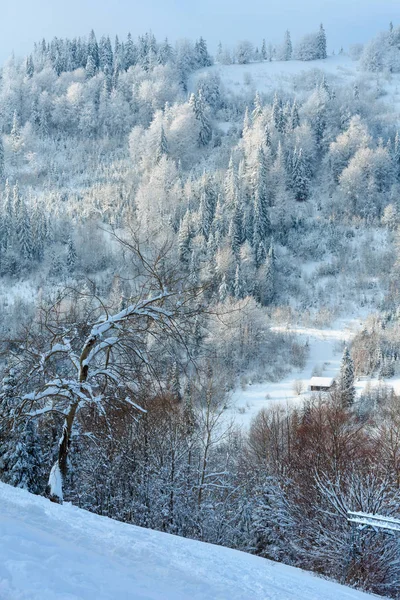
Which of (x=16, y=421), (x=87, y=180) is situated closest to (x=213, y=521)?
(x=16, y=421)

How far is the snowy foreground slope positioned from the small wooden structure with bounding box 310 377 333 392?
31.1 metres

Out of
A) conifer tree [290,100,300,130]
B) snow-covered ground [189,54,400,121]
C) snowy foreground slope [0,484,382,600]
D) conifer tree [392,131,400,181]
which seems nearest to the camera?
snowy foreground slope [0,484,382,600]

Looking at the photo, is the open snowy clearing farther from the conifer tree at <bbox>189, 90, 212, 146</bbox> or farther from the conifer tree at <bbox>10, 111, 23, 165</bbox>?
the conifer tree at <bbox>10, 111, 23, 165</bbox>

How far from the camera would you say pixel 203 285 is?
15.9 feet

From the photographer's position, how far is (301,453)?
57.4 ft

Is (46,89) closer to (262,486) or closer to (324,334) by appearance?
(324,334)

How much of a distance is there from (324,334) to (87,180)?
4555 centimetres

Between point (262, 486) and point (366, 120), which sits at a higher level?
point (366, 120)

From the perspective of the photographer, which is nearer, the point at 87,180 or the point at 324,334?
the point at 324,334

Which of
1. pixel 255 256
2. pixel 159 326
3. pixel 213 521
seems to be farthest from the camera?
pixel 255 256

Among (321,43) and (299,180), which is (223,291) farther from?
(321,43)

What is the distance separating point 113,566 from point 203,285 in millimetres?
2790

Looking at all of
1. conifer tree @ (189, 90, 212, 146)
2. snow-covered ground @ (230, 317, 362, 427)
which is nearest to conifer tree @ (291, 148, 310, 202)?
conifer tree @ (189, 90, 212, 146)

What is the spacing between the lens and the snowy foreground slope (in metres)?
2.56
